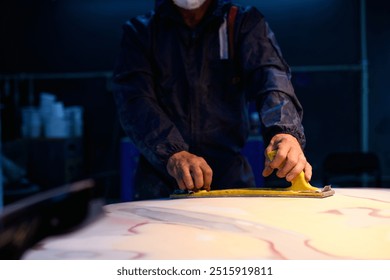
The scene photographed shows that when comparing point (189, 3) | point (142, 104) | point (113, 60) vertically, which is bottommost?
point (142, 104)

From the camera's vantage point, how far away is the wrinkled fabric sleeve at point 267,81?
47.0 inches

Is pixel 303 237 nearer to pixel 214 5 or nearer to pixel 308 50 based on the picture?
pixel 214 5

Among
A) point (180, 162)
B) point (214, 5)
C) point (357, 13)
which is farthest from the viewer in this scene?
point (357, 13)

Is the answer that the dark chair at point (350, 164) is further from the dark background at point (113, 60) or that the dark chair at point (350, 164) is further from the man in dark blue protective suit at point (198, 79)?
the man in dark blue protective suit at point (198, 79)

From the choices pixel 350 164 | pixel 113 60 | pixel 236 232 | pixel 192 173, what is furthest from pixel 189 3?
pixel 113 60

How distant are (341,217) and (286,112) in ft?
1.34

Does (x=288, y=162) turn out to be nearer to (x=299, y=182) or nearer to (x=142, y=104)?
(x=299, y=182)

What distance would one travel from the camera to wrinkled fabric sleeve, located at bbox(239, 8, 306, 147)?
1193 millimetres

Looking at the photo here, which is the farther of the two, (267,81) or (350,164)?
(350,164)

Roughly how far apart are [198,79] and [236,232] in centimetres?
67

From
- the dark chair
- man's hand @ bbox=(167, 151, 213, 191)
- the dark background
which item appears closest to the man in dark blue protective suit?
man's hand @ bbox=(167, 151, 213, 191)

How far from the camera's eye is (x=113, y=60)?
3.81m

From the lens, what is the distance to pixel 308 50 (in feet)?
11.6
